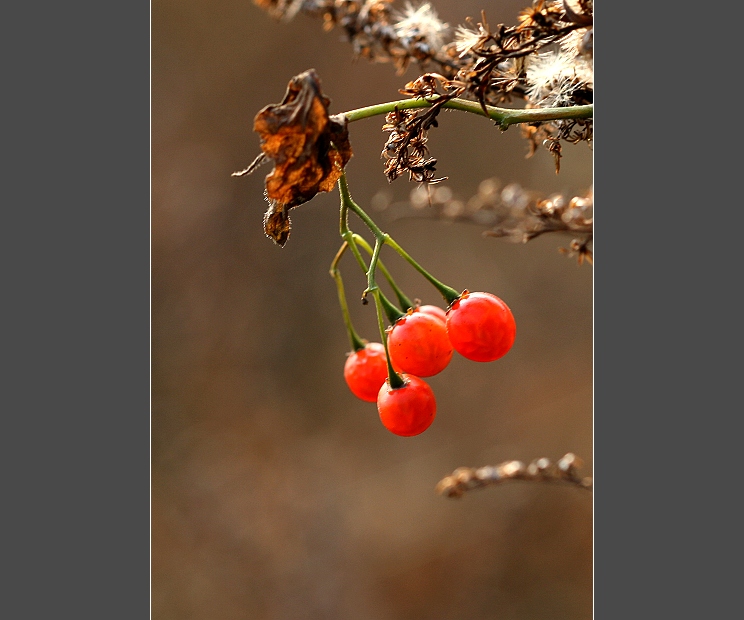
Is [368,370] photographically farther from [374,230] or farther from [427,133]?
[427,133]

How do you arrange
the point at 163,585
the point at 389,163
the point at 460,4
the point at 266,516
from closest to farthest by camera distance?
1. the point at 389,163
2. the point at 460,4
3. the point at 163,585
4. the point at 266,516

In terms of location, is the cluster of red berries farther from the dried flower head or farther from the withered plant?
the dried flower head

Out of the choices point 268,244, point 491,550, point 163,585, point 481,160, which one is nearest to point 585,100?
point 481,160

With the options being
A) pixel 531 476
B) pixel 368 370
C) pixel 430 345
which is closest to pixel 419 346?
pixel 430 345

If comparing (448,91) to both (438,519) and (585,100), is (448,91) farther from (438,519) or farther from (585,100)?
(438,519)

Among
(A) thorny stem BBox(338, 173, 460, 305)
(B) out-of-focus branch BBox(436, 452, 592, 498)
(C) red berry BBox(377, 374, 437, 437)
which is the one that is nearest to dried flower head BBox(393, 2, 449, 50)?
(A) thorny stem BBox(338, 173, 460, 305)
